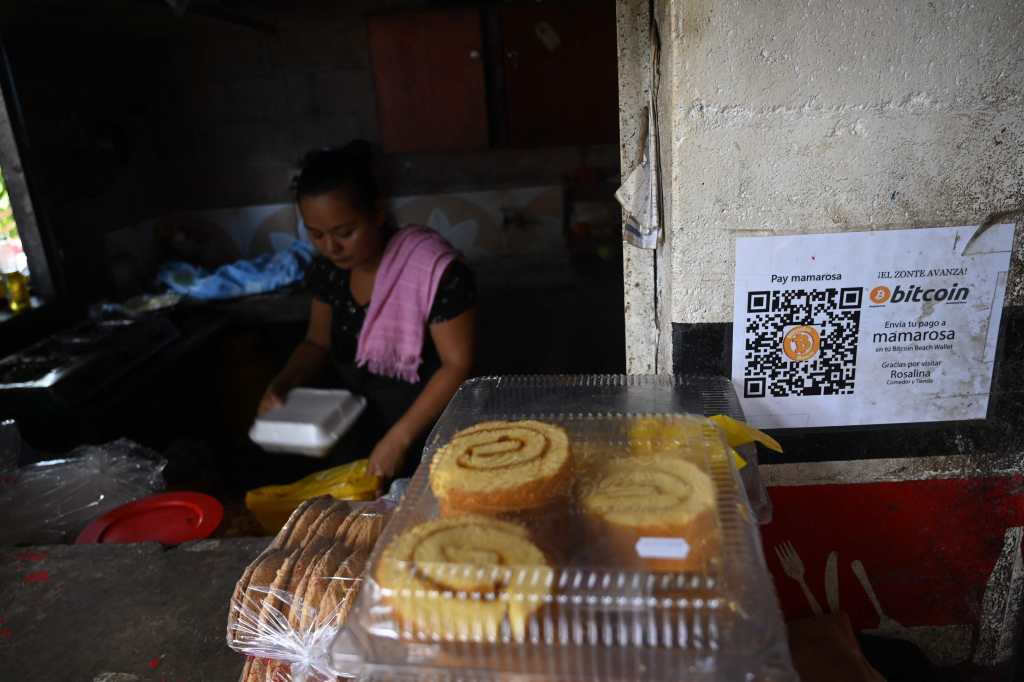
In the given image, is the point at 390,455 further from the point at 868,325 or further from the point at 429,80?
the point at 429,80

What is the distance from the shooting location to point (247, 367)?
412 centimetres

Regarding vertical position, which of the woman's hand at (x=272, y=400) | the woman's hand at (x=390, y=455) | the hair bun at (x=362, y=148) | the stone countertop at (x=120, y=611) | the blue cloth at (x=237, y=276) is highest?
the hair bun at (x=362, y=148)

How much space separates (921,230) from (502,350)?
333cm

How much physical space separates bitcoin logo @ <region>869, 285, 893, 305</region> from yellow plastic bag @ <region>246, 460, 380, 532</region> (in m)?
1.39

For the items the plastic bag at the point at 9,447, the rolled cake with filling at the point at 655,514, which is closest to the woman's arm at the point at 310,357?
the plastic bag at the point at 9,447

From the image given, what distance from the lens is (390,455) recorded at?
2371 millimetres

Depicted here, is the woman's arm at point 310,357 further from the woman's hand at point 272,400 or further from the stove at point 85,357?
the stove at point 85,357

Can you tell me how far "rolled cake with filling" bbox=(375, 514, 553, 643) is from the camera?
771 millimetres

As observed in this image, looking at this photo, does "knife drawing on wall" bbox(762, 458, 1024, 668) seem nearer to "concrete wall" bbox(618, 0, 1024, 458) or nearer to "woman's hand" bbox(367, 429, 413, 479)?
"concrete wall" bbox(618, 0, 1024, 458)

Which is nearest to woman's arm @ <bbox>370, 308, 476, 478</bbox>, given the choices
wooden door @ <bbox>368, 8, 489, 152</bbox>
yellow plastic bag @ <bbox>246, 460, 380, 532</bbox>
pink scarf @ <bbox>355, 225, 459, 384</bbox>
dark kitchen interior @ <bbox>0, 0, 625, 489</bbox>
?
pink scarf @ <bbox>355, 225, 459, 384</bbox>

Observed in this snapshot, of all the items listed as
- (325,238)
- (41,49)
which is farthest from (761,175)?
(41,49)

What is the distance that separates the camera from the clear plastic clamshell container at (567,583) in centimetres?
76

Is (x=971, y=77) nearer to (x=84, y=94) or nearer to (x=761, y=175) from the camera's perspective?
(x=761, y=175)

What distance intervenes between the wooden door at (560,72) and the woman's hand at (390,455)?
8.13 feet
